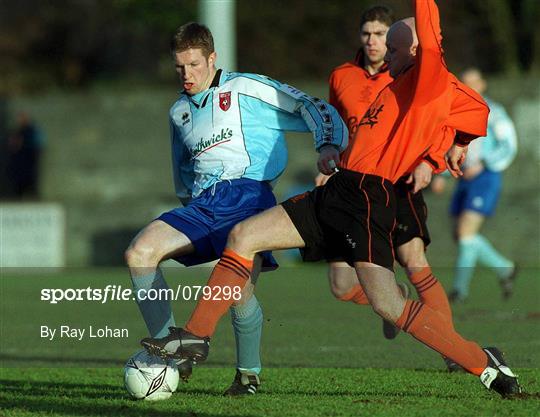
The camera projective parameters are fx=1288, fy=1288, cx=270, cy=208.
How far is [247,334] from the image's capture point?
21.7 feet

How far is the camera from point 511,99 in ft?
61.6

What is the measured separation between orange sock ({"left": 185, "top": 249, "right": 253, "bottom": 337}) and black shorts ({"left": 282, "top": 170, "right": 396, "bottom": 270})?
1.07 ft

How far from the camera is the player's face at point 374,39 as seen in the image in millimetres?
7723

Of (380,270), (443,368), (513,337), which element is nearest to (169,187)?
(513,337)

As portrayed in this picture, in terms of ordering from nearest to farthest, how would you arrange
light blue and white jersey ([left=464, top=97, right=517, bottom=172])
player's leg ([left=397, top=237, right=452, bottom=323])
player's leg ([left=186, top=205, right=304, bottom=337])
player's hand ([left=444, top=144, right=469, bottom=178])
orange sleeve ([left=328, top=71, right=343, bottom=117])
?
1. player's leg ([left=186, top=205, right=304, bottom=337])
2. player's hand ([left=444, top=144, right=469, bottom=178])
3. player's leg ([left=397, top=237, right=452, bottom=323])
4. orange sleeve ([left=328, top=71, right=343, bottom=117])
5. light blue and white jersey ([left=464, top=97, right=517, bottom=172])

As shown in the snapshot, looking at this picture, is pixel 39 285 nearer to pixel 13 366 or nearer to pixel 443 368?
pixel 13 366

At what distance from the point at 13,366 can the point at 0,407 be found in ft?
6.33

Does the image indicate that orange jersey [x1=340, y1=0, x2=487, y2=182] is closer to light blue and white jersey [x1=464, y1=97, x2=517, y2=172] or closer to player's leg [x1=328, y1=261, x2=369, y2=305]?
player's leg [x1=328, y1=261, x2=369, y2=305]

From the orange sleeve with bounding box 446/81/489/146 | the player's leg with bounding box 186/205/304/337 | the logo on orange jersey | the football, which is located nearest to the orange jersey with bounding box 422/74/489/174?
the orange sleeve with bounding box 446/81/489/146

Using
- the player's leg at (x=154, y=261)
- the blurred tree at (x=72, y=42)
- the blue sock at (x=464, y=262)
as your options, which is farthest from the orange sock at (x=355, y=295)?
the blurred tree at (x=72, y=42)

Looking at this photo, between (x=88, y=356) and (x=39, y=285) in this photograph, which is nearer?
(x=88, y=356)

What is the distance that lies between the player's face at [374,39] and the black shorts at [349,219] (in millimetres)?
1770

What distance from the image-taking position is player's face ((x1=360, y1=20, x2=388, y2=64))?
772 cm

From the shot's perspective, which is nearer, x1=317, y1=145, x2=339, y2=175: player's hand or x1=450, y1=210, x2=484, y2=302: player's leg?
x1=317, y1=145, x2=339, y2=175: player's hand
